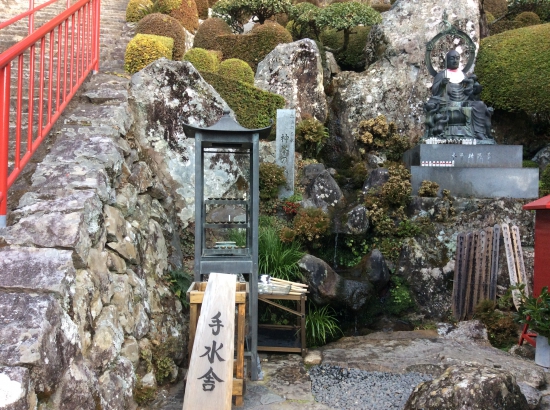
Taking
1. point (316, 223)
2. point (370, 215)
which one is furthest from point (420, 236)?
point (316, 223)

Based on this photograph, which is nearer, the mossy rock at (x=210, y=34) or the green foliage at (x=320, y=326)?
the green foliage at (x=320, y=326)

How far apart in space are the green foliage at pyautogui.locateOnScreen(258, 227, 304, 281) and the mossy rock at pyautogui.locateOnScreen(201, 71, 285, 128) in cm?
276

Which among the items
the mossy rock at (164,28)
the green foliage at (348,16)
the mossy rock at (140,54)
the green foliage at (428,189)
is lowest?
the green foliage at (428,189)

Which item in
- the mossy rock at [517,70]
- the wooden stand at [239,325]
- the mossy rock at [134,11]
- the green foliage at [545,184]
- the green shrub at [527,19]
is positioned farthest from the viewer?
the green shrub at [527,19]

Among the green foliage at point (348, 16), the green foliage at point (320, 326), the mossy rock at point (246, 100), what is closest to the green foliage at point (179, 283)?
the green foliage at point (320, 326)

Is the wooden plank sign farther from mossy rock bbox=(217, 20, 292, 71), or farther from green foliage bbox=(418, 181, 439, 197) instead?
mossy rock bbox=(217, 20, 292, 71)

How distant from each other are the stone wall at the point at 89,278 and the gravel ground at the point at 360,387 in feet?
4.62

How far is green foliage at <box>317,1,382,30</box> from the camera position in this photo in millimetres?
13891

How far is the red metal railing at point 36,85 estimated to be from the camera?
3.51m

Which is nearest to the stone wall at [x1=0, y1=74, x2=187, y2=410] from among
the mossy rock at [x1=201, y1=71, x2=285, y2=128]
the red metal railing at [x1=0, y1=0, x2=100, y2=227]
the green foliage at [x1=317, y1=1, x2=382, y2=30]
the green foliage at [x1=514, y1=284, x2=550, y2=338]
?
the red metal railing at [x1=0, y1=0, x2=100, y2=227]

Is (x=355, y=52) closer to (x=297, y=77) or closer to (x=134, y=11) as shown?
(x=297, y=77)

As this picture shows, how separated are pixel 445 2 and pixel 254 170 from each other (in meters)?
11.2

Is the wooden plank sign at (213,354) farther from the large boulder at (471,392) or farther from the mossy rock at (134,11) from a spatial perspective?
the mossy rock at (134,11)

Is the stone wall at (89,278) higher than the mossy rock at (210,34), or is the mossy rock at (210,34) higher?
the mossy rock at (210,34)
